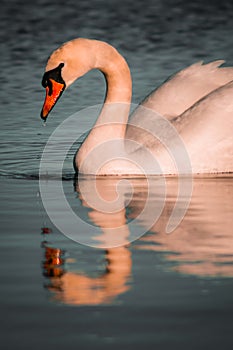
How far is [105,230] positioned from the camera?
699 centimetres

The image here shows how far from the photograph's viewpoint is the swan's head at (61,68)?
30.9 ft

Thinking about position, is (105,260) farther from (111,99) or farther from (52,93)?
(111,99)

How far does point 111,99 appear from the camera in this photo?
1012 cm

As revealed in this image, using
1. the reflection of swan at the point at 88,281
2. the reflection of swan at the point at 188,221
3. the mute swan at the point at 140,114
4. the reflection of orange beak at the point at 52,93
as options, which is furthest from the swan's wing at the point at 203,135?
the reflection of swan at the point at 88,281

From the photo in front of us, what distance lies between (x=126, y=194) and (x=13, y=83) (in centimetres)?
617

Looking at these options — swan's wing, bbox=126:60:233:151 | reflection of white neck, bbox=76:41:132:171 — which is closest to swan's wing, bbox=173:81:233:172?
swan's wing, bbox=126:60:233:151

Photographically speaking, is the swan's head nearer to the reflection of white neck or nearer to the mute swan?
the mute swan

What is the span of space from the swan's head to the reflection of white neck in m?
0.23

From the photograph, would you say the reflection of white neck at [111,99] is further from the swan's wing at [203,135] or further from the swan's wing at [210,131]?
the swan's wing at [210,131]

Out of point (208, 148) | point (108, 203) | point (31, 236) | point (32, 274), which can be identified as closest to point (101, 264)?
point (32, 274)

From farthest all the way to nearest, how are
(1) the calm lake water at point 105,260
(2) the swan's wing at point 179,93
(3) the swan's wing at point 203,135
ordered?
(2) the swan's wing at point 179,93 < (3) the swan's wing at point 203,135 < (1) the calm lake water at point 105,260

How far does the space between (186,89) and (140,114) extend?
51 centimetres

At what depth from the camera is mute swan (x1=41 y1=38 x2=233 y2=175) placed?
368 inches

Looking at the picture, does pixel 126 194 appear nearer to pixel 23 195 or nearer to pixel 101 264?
pixel 23 195
